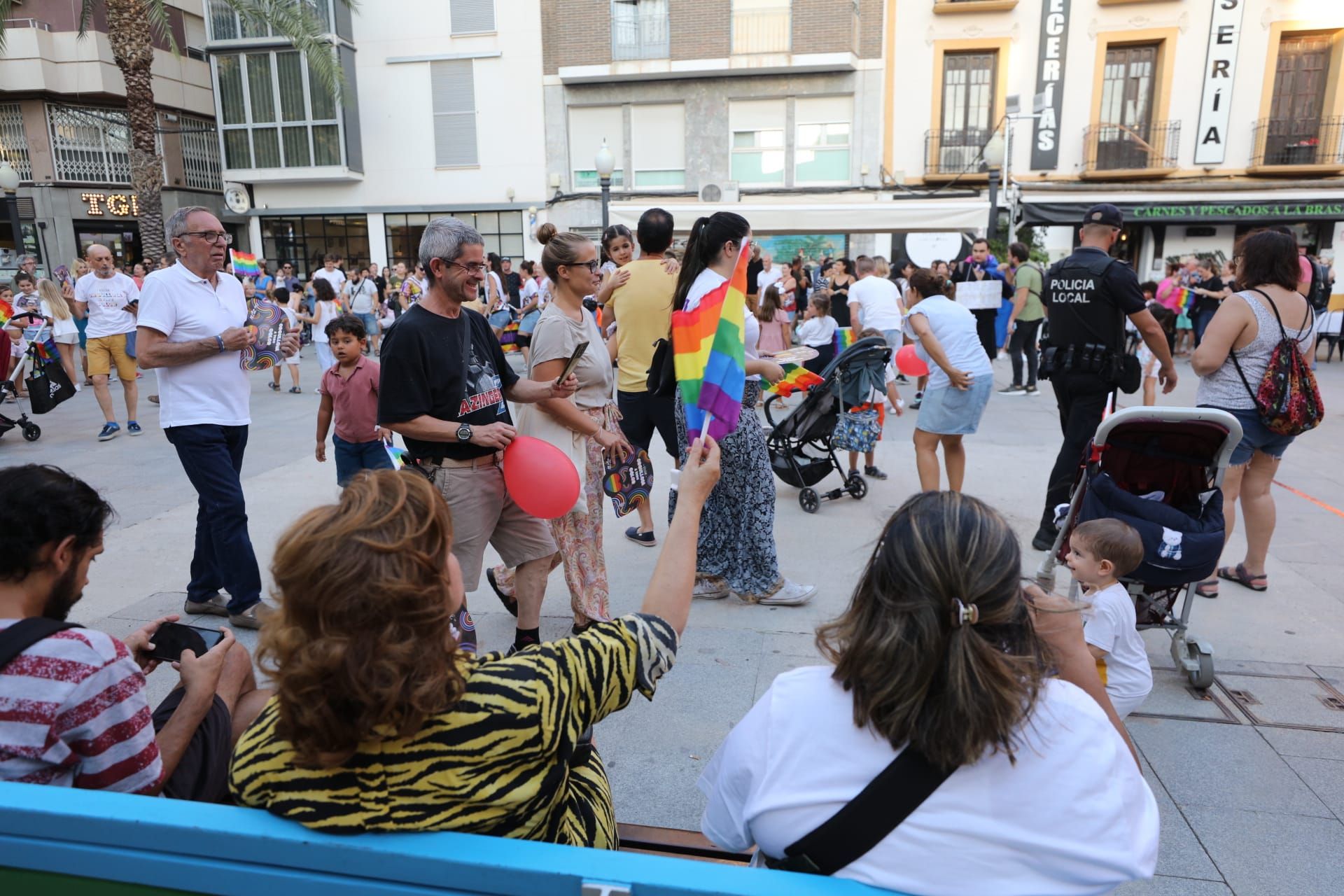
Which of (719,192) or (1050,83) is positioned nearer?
(1050,83)

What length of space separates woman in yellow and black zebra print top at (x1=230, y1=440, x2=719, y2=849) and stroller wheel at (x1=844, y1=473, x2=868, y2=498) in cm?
491

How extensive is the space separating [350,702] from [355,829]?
0.20 m

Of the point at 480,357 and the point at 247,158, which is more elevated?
the point at 247,158

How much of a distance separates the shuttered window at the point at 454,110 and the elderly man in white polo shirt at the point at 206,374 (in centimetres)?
2009

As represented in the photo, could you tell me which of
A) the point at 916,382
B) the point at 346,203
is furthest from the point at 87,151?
the point at 916,382

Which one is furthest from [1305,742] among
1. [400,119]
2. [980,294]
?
[400,119]

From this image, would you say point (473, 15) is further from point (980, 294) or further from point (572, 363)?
point (572, 363)

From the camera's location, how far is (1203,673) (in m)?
3.31

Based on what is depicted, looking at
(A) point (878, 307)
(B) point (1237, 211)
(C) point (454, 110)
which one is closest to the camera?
(A) point (878, 307)

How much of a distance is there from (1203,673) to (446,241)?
10.8 ft

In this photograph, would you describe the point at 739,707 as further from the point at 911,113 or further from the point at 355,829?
the point at 911,113

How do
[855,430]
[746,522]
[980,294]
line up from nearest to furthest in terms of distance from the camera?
1. [746,522]
2. [855,430]
3. [980,294]

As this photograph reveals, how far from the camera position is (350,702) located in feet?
4.09

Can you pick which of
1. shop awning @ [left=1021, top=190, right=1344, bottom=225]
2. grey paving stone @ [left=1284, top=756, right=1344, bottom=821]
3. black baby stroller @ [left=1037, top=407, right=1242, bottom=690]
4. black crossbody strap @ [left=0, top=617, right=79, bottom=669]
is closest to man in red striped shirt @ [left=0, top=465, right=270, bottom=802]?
black crossbody strap @ [left=0, top=617, right=79, bottom=669]
